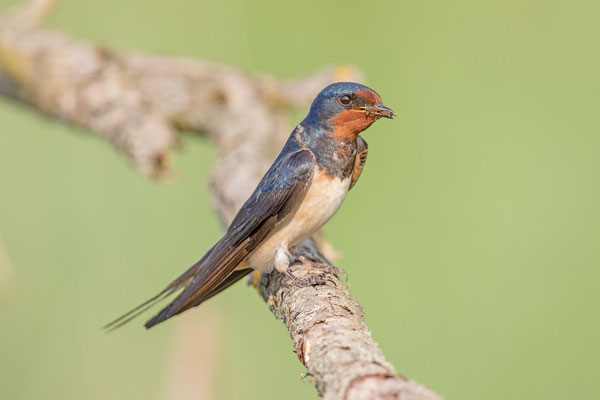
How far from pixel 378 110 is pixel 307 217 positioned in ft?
0.83

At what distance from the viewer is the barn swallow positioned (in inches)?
54.6

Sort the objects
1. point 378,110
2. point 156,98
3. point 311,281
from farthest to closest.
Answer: point 156,98
point 378,110
point 311,281

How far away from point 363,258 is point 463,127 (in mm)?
439

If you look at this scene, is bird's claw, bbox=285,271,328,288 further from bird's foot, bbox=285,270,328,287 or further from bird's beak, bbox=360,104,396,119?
bird's beak, bbox=360,104,396,119

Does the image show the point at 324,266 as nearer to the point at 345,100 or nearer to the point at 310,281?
the point at 310,281

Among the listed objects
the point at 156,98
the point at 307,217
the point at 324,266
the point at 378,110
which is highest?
the point at 156,98

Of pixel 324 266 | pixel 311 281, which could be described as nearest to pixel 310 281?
pixel 311 281

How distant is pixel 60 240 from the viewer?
66.9 inches

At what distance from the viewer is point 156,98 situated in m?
2.10

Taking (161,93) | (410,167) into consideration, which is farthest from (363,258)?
(161,93)

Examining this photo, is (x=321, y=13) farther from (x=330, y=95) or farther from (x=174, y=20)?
(x=330, y=95)

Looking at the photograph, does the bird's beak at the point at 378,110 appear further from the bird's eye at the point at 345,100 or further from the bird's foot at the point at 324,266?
the bird's foot at the point at 324,266

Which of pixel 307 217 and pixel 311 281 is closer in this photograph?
pixel 311 281

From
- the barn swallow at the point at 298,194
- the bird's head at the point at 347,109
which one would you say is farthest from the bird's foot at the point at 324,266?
the bird's head at the point at 347,109
